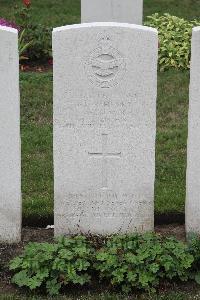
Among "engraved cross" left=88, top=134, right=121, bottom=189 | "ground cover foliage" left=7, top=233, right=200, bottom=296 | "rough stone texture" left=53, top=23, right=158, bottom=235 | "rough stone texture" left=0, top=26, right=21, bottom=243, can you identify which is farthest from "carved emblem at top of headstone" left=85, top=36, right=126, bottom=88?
"ground cover foliage" left=7, top=233, right=200, bottom=296

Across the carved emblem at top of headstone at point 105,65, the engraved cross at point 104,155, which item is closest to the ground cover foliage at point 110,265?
the engraved cross at point 104,155

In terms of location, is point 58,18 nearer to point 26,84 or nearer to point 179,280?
point 26,84

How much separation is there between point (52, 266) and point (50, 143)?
2.77 meters

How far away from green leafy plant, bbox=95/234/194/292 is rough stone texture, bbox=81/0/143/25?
5813 millimetres

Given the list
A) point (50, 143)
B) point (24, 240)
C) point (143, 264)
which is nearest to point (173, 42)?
point (50, 143)

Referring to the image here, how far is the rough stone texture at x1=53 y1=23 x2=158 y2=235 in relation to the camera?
206 inches

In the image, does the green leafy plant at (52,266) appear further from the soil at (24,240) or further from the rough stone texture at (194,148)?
the rough stone texture at (194,148)

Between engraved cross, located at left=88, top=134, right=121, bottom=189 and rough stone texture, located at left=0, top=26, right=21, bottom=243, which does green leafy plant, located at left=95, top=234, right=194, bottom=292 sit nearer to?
engraved cross, located at left=88, top=134, right=121, bottom=189

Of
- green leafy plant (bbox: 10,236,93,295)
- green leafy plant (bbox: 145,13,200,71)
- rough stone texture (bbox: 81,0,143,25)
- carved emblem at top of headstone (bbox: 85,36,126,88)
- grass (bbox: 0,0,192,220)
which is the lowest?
green leafy plant (bbox: 10,236,93,295)

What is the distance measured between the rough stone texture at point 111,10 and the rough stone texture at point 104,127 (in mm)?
5250

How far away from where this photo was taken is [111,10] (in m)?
10.5

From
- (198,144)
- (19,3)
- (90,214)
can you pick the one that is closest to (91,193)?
(90,214)

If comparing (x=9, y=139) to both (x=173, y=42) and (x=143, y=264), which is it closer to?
(x=143, y=264)

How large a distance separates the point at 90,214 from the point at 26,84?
167 inches
